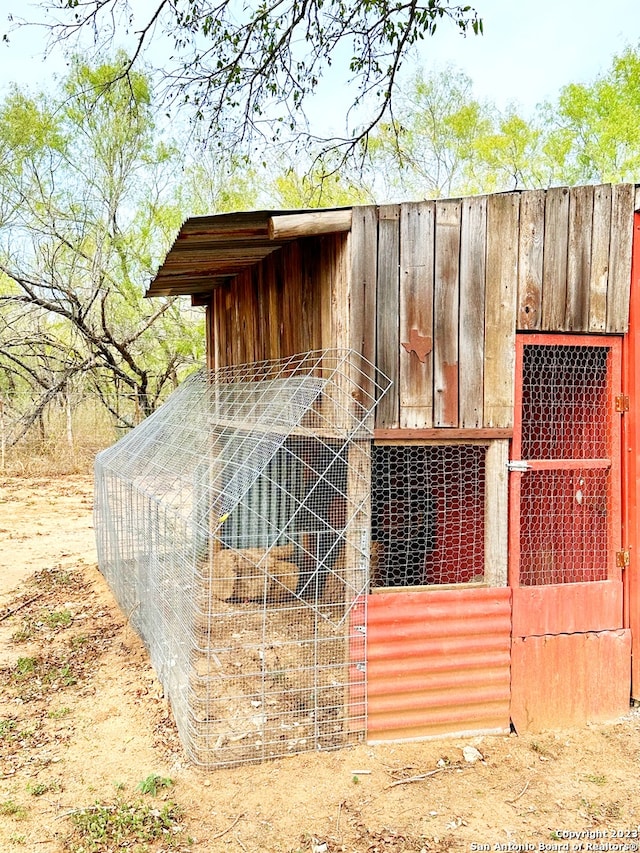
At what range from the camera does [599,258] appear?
4637 millimetres

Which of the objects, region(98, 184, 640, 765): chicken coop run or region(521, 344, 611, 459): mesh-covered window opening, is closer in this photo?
region(98, 184, 640, 765): chicken coop run

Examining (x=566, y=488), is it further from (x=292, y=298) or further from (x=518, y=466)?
(x=292, y=298)

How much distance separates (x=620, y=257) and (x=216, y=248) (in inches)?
106

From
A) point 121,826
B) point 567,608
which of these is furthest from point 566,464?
point 121,826

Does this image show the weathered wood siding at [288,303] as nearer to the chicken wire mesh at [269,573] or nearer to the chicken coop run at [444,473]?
the chicken coop run at [444,473]

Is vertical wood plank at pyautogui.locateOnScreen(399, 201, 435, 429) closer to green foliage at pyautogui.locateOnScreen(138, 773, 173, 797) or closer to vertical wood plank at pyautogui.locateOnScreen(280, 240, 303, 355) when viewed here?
vertical wood plank at pyautogui.locateOnScreen(280, 240, 303, 355)

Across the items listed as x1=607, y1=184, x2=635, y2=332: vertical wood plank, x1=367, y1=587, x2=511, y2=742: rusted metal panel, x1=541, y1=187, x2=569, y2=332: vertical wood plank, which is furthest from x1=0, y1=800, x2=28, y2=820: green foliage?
x1=607, y1=184, x2=635, y2=332: vertical wood plank

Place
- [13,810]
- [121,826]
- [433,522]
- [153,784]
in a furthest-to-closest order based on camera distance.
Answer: [433,522]
[153,784]
[13,810]
[121,826]

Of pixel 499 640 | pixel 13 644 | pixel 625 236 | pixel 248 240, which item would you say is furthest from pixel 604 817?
pixel 13 644

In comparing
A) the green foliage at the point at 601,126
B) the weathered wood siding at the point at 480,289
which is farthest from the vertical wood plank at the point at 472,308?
the green foliage at the point at 601,126

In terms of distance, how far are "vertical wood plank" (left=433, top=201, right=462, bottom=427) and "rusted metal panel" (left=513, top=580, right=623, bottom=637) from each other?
1.17 metres

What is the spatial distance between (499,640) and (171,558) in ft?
6.83

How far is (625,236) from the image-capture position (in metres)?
4.67

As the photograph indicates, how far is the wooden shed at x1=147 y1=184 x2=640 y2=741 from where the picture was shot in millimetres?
4316
